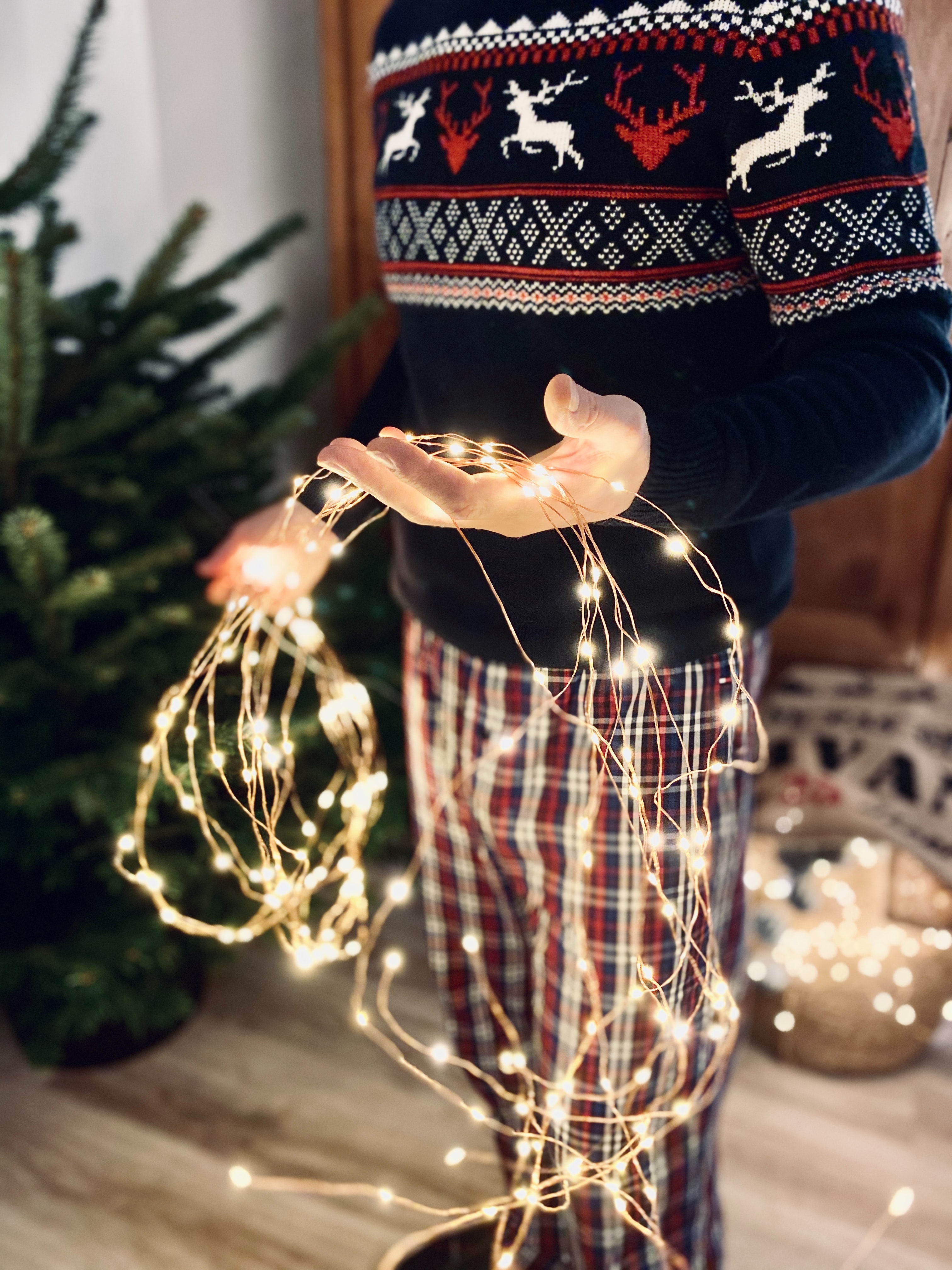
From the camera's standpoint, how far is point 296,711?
3.59ft

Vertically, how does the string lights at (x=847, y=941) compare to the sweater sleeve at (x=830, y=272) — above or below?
below

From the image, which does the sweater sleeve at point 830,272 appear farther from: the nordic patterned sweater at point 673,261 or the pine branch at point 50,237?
the pine branch at point 50,237

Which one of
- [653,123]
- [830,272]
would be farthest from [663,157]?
[830,272]

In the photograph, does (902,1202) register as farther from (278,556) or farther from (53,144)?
(53,144)

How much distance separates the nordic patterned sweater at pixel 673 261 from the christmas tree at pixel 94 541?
420mm

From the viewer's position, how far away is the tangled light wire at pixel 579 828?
1.95 ft

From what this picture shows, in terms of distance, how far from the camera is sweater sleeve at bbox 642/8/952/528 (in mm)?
534

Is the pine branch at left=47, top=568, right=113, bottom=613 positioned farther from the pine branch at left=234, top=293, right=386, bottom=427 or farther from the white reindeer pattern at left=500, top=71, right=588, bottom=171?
the white reindeer pattern at left=500, top=71, right=588, bottom=171

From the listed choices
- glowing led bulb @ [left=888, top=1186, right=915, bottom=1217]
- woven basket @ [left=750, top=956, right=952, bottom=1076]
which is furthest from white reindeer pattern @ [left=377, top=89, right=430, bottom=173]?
glowing led bulb @ [left=888, top=1186, right=915, bottom=1217]

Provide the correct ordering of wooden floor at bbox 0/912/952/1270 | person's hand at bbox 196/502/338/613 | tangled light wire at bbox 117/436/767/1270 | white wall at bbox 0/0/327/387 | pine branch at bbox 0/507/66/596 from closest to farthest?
tangled light wire at bbox 117/436/767/1270, person's hand at bbox 196/502/338/613, pine branch at bbox 0/507/66/596, wooden floor at bbox 0/912/952/1270, white wall at bbox 0/0/327/387

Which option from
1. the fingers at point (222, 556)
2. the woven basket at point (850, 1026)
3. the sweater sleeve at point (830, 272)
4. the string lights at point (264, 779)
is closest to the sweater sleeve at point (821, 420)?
the sweater sleeve at point (830, 272)

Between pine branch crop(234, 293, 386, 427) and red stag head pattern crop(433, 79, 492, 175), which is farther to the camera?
pine branch crop(234, 293, 386, 427)

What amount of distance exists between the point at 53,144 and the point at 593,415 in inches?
33.0

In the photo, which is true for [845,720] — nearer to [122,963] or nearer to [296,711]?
[296,711]
